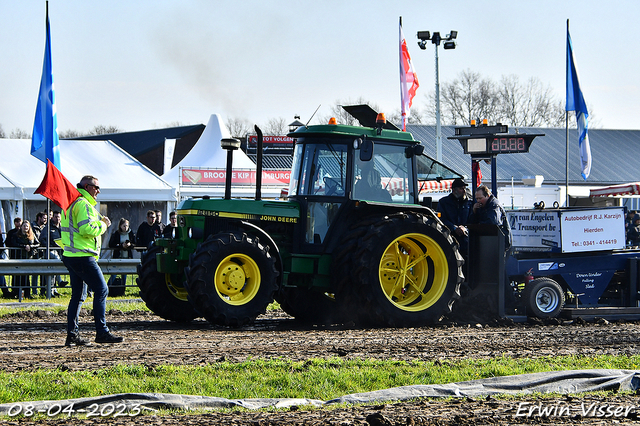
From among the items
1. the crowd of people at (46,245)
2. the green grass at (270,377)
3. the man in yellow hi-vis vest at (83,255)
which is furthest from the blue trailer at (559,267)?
the crowd of people at (46,245)

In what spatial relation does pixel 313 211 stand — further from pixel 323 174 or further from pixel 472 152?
pixel 472 152

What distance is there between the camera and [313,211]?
9.58m

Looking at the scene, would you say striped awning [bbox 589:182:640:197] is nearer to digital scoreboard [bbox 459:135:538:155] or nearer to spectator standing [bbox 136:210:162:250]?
digital scoreboard [bbox 459:135:538:155]

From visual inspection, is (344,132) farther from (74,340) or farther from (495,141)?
(74,340)

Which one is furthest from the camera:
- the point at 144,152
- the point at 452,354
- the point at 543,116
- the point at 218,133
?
the point at 543,116

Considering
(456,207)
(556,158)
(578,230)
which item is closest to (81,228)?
(456,207)

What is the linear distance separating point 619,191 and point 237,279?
72.2 feet

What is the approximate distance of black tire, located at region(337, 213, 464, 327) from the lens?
9.17 metres

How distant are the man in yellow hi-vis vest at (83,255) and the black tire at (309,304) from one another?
3.01m

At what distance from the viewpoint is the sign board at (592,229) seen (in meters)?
Result: 10.7

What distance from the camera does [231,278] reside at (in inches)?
354

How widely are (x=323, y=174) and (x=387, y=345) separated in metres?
2.67

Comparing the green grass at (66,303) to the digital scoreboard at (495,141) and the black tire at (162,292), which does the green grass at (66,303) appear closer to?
the black tire at (162,292)

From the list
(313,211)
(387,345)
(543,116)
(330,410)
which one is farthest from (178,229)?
(543,116)
